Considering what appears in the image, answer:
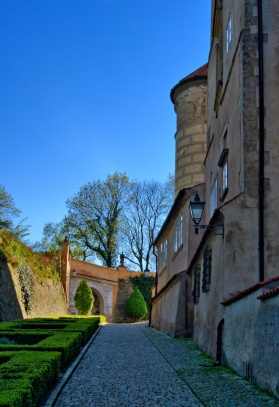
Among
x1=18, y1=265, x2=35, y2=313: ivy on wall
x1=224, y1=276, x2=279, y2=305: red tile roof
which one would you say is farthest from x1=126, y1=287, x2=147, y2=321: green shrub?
x1=224, y1=276, x2=279, y2=305: red tile roof

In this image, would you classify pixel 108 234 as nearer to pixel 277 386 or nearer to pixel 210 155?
pixel 210 155

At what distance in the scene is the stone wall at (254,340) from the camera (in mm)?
6922

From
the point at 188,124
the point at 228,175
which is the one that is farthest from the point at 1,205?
the point at 228,175

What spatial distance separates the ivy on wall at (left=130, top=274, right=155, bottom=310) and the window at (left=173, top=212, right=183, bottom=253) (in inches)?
907

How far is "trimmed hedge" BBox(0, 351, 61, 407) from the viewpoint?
5.07m

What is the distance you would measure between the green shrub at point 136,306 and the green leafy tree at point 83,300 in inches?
171

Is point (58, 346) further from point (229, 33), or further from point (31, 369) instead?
point (229, 33)

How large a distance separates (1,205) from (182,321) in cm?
1895

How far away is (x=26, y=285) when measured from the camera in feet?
81.6

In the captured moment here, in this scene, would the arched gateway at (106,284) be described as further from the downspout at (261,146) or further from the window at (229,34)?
the downspout at (261,146)

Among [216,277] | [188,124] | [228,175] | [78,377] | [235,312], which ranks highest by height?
[188,124]

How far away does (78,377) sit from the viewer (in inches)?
349

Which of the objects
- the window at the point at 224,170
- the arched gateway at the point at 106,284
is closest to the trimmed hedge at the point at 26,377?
the window at the point at 224,170

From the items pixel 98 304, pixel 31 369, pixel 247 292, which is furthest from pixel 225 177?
pixel 98 304
